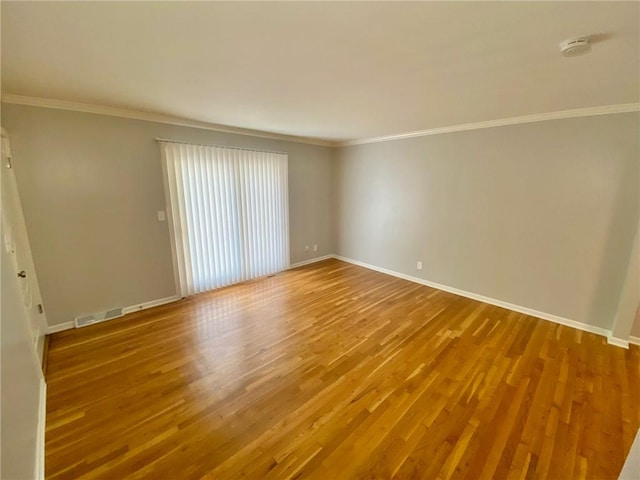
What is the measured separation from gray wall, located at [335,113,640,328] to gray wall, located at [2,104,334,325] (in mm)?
3151

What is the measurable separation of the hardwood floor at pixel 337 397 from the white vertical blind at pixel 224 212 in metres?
0.85

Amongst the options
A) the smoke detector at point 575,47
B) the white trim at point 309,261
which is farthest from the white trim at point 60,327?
the smoke detector at point 575,47

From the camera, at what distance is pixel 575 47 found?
4.75 feet

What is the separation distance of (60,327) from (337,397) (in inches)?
120

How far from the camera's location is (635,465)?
37.9 inches

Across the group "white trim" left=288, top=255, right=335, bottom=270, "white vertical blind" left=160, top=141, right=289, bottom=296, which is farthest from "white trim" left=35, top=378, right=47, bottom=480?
"white trim" left=288, top=255, right=335, bottom=270

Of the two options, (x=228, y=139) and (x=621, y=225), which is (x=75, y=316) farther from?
(x=621, y=225)

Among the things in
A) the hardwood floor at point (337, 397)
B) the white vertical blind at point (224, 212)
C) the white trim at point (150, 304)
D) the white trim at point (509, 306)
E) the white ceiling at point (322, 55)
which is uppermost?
the white ceiling at point (322, 55)

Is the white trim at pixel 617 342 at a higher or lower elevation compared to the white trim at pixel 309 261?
lower

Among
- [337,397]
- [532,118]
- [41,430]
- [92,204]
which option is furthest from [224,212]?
[532,118]

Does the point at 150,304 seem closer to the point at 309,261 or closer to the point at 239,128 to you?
the point at 239,128

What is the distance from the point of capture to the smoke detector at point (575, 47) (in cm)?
142

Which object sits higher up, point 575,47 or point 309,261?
point 575,47

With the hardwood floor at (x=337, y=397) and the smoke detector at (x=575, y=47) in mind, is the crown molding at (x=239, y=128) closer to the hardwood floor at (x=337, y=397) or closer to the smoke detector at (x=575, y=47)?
the smoke detector at (x=575, y=47)
